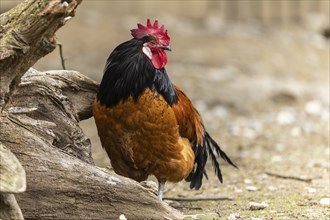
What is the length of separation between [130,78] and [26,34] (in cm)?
143

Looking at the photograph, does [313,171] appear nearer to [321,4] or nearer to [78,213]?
[78,213]

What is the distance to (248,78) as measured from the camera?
1211cm

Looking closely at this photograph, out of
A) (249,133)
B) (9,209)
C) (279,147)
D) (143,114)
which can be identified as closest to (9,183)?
(9,209)

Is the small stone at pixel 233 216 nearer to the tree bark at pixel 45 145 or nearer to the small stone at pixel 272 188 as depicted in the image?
the tree bark at pixel 45 145

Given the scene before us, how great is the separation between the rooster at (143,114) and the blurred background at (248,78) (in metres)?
0.49

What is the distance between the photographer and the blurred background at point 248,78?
6.68 metres

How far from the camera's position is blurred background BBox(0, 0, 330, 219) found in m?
6.68

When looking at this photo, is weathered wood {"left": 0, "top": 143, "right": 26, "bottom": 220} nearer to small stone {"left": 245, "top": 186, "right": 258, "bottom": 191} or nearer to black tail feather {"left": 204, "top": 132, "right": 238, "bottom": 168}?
black tail feather {"left": 204, "top": 132, "right": 238, "bottom": 168}

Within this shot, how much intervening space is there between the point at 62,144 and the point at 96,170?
0.59 m

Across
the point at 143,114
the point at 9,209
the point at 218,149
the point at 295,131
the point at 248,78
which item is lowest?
the point at 9,209

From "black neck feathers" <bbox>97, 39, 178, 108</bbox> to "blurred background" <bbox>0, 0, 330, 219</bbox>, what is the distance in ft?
3.24

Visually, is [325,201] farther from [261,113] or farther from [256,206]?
[261,113]

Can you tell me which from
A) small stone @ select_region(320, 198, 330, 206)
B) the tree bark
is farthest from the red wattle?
small stone @ select_region(320, 198, 330, 206)

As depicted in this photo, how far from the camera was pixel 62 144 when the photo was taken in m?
5.01
